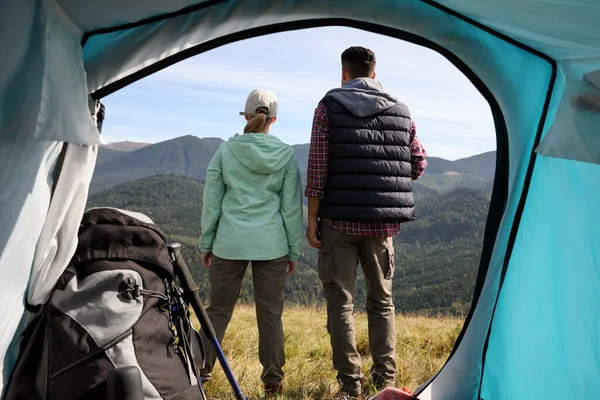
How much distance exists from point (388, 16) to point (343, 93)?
1.48 feet

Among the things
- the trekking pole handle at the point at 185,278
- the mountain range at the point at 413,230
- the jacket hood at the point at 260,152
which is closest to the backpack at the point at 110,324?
the trekking pole handle at the point at 185,278

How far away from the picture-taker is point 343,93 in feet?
10.3

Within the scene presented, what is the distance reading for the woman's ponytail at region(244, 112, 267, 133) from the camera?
3.45 metres

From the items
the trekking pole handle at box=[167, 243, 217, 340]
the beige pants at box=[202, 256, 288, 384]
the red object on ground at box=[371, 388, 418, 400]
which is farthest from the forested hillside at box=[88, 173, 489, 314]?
the trekking pole handle at box=[167, 243, 217, 340]

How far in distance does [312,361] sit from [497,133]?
89.1 inches

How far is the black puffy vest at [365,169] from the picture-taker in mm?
3039

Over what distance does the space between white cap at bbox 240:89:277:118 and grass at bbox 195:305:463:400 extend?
5.21 ft

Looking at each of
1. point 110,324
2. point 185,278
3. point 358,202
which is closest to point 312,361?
point 358,202

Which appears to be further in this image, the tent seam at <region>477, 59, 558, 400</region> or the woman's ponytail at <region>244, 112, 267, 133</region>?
the woman's ponytail at <region>244, 112, 267, 133</region>

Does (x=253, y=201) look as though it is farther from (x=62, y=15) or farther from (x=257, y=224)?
(x=62, y=15)

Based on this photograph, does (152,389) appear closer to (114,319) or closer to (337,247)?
(114,319)

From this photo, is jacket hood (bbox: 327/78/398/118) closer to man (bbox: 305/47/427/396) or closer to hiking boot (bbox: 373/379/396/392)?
man (bbox: 305/47/427/396)

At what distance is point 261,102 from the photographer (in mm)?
3461

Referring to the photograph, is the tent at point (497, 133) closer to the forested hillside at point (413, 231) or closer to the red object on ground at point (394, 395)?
the red object on ground at point (394, 395)
